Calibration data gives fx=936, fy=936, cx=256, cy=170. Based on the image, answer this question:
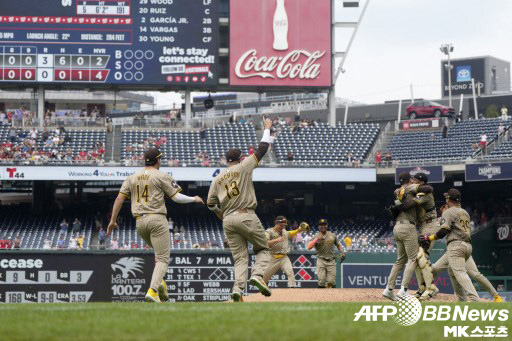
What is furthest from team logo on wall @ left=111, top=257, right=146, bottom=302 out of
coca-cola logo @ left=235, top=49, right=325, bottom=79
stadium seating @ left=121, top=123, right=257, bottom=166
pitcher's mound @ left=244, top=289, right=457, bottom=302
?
coca-cola logo @ left=235, top=49, right=325, bottom=79

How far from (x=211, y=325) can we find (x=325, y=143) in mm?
36589

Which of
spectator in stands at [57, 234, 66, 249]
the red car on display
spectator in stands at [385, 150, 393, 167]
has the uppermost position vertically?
the red car on display

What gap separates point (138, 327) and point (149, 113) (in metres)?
70.8

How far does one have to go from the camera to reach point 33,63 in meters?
43.2

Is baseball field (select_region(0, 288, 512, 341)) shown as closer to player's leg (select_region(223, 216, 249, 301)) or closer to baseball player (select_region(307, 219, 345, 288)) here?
player's leg (select_region(223, 216, 249, 301))

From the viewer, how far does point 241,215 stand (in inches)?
542

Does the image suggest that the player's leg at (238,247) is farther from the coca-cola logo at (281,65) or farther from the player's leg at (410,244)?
the coca-cola logo at (281,65)

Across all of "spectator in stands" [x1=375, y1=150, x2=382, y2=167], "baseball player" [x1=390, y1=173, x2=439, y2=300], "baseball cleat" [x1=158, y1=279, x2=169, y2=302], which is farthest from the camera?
"spectator in stands" [x1=375, y1=150, x2=382, y2=167]

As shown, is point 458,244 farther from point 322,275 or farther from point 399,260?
point 322,275

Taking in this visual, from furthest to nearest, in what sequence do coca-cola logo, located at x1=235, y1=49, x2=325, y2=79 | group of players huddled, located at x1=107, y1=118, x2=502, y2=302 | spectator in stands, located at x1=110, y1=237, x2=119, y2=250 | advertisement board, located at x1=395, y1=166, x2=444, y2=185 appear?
coca-cola logo, located at x1=235, y1=49, x2=325, y2=79 → advertisement board, located at x1=395, y1=166, x2=444, y2=185 → spectator in stands, located at x1=110, y1=237, x2=119, y2=250 → group of players huddled, located at x1=107, y1=118, x2=502, y2=302

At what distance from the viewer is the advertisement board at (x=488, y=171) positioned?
39703mm

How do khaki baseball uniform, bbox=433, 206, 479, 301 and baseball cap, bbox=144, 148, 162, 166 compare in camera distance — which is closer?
baseball cap, bbox=144, 148, 162, 166

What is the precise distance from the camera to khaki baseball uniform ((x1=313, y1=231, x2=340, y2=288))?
22062 mm

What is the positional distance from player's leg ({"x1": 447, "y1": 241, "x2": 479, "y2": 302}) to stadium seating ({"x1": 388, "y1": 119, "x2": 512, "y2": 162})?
2736cm
